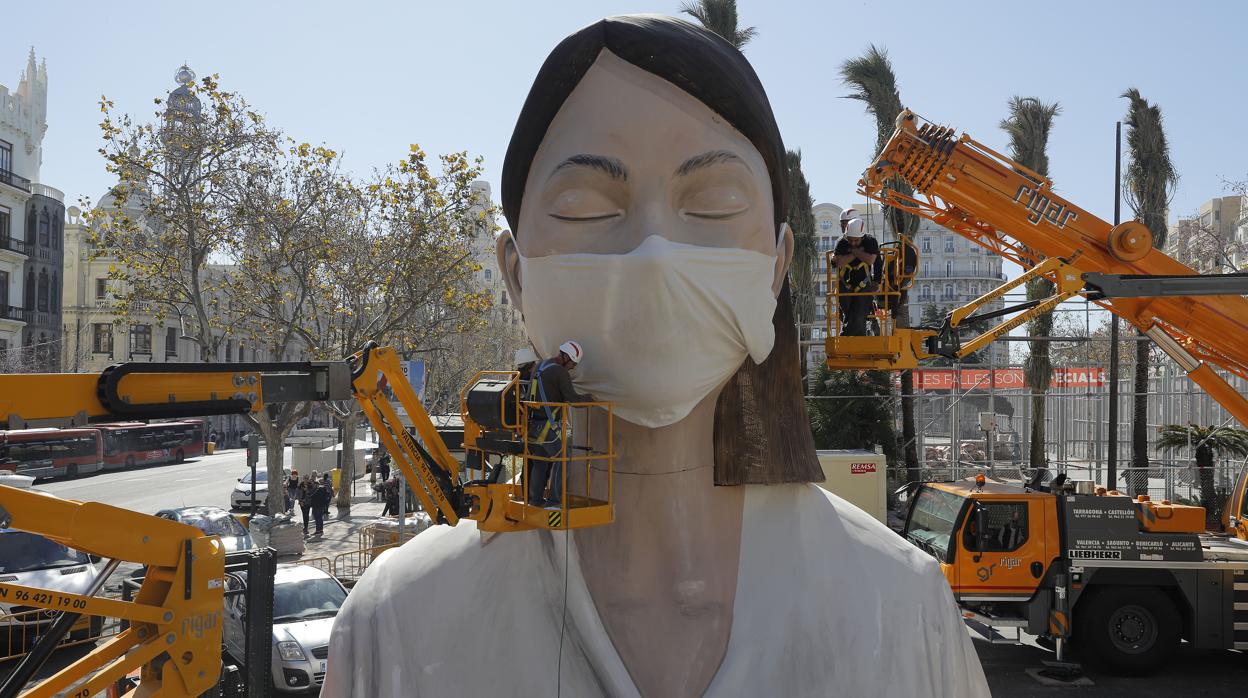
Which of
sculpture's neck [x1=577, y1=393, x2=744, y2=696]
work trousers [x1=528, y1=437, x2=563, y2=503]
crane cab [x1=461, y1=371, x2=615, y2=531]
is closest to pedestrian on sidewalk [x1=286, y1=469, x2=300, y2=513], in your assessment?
crane cab [x1=461, y1=371, x2=615, y2=531]

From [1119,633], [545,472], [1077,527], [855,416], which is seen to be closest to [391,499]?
[855,416]

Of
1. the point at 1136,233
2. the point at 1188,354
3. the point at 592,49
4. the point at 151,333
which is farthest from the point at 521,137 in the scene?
the point at 151,333

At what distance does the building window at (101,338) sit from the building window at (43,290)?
3.72 meters

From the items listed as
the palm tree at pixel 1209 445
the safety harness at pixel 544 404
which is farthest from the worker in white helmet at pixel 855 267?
the palm tree at pixel 1209 445

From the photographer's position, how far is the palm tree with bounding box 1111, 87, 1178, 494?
66.4 ft

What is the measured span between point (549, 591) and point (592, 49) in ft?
4.83

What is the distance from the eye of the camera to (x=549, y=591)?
94.1 inches

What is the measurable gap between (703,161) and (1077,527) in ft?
35.2

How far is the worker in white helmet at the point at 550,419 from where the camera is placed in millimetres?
2225

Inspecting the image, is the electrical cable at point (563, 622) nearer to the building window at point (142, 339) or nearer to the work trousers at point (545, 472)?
the work trousers at point (545, 472)

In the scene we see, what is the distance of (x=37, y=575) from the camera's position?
1276 centimetres

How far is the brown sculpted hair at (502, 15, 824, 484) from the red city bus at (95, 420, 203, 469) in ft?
122

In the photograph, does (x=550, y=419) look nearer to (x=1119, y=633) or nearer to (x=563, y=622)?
(x=563, y=622)

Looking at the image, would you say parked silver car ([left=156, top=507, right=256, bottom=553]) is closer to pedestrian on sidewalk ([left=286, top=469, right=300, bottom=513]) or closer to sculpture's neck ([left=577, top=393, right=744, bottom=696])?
pedestrian on sidewalk ([left=286, top=469, right=300, bottom=513])
